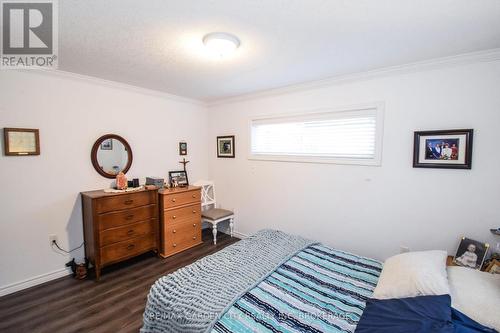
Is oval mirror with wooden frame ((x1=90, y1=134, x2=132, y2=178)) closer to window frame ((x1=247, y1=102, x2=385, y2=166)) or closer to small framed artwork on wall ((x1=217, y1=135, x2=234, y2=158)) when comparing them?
small framed artwork on wall ((x1=217, y1=135, x2=234, y2=158))

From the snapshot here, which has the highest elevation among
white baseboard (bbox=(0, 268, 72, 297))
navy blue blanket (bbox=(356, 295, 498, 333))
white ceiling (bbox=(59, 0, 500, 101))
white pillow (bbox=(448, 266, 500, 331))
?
white ceiling (bbox=(59, 0, 500, 101))

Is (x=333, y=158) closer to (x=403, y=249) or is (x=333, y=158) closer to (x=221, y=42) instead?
(x=403, y=249)

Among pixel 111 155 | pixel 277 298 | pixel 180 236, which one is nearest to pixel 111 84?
pixel 111 155

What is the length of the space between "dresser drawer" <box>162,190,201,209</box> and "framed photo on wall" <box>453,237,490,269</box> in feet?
10.0

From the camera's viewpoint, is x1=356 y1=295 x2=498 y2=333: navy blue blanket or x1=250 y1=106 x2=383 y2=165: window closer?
x1=356 y1=295 x2=498 y2=333: navy blue blanket

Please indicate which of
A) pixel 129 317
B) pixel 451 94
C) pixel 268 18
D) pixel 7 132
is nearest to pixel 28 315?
pixel 129 317

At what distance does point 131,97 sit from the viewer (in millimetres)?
3121

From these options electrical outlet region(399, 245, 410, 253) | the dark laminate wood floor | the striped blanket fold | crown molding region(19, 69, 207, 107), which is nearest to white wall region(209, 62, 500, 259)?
electrical outlet region(399, 245, 410, 253)

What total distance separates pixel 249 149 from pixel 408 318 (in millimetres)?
2806

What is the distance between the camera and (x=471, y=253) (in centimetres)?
189

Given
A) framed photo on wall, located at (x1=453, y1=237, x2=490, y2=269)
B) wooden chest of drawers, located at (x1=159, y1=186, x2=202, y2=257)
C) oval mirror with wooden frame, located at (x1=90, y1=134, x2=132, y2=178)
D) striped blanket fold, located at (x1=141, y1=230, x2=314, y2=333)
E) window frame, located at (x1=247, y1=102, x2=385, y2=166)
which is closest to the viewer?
striped blanket fold, located at (x1=141, y1=230, x2=314, y2=333)

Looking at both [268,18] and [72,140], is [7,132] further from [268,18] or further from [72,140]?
[268,18]

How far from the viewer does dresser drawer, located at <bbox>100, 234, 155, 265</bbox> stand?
8.39 ft

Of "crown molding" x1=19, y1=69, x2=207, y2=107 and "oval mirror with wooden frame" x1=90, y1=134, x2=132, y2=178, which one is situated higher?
"crown molding" x1=19, y1=69, x2=207, y2=107
